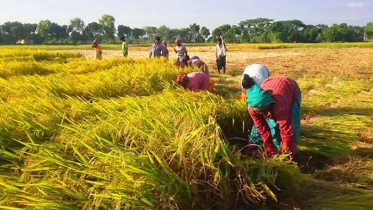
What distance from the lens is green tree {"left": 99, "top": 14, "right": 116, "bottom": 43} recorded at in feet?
248

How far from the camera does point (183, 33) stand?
90.2 meters

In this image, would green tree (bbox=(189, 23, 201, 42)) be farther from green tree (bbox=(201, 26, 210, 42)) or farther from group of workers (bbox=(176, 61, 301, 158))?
group of workers (bbox=(176, 61, 301, 158))

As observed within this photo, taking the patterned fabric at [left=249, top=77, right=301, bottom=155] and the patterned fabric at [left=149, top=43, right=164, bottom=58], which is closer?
the patterned fabric at [left=249, top=77, right=301, bottom=155]

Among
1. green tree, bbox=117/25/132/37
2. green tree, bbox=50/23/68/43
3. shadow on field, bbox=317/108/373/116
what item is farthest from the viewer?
green tree, bbox=117/25/132/37

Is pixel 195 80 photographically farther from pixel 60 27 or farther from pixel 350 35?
pixel 60 27

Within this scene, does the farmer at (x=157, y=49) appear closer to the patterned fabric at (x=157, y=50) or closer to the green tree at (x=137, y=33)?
the patterned fabric at (x=157, y=50)

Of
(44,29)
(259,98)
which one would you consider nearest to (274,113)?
(259,98)

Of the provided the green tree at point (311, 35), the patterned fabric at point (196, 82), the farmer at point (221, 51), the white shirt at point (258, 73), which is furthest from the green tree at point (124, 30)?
the white shirt at point (258, 73)

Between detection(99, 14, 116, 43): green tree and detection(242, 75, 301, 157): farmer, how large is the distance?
75.2 m

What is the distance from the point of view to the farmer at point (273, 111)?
233cm

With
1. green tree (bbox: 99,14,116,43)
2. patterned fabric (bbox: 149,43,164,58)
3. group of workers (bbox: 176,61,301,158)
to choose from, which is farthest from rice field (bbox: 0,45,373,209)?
green tree (bbox: 99,14,116,43)

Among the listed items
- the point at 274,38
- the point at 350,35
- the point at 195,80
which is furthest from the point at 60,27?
the point at 195,80

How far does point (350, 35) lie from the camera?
60219mm

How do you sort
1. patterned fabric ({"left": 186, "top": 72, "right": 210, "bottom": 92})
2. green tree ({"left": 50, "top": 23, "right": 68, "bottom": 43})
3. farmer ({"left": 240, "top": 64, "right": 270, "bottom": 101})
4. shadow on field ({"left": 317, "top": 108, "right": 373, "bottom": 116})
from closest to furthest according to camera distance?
1. farmer ({"left": 240, "top": 64, "right": 270, "bottom": 101})
2. shadow on field ({"left": 317, "top": 108, "right": 373, "bottom": 116})
3. patterned fabric ({"left": 186, "top": 72, "right": 210, "bottom": 92})
4. green tree ({"left": 50, "top": 23, "right": 68, "bottom": 43})
